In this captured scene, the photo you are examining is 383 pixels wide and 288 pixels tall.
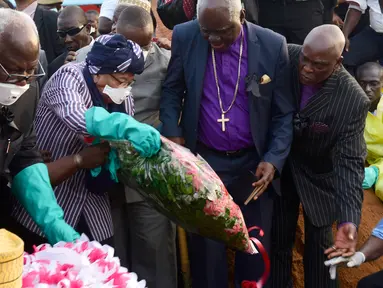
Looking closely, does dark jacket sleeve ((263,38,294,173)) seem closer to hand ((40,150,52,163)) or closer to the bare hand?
the bare hand

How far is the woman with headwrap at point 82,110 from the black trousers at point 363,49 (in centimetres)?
288

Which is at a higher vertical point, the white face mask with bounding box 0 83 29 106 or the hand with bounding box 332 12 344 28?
the white face mask with bounding box 0 83 29 106

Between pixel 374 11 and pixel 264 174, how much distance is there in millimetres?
2663

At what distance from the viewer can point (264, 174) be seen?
11.8 ft

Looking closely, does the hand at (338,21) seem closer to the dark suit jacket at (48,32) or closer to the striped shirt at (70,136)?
the dark suit jacket at (48,32)

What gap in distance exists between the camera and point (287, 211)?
3.98m

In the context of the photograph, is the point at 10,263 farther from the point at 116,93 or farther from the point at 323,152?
the point at 323,152

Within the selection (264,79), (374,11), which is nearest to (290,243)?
(264,79)

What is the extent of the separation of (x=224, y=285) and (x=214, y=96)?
1.18 meters

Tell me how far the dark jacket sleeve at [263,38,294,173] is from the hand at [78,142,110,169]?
1073 millimetres

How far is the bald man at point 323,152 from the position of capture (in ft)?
11.7

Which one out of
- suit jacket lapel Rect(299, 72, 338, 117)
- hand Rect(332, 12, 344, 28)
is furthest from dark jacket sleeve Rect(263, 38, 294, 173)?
hand Rect(332, 12, 344, 28)

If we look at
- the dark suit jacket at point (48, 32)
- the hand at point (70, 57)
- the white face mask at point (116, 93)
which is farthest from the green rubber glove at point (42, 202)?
the dark suit jacket at point (48, 32)

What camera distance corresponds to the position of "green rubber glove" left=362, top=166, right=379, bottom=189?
4.99 metres
